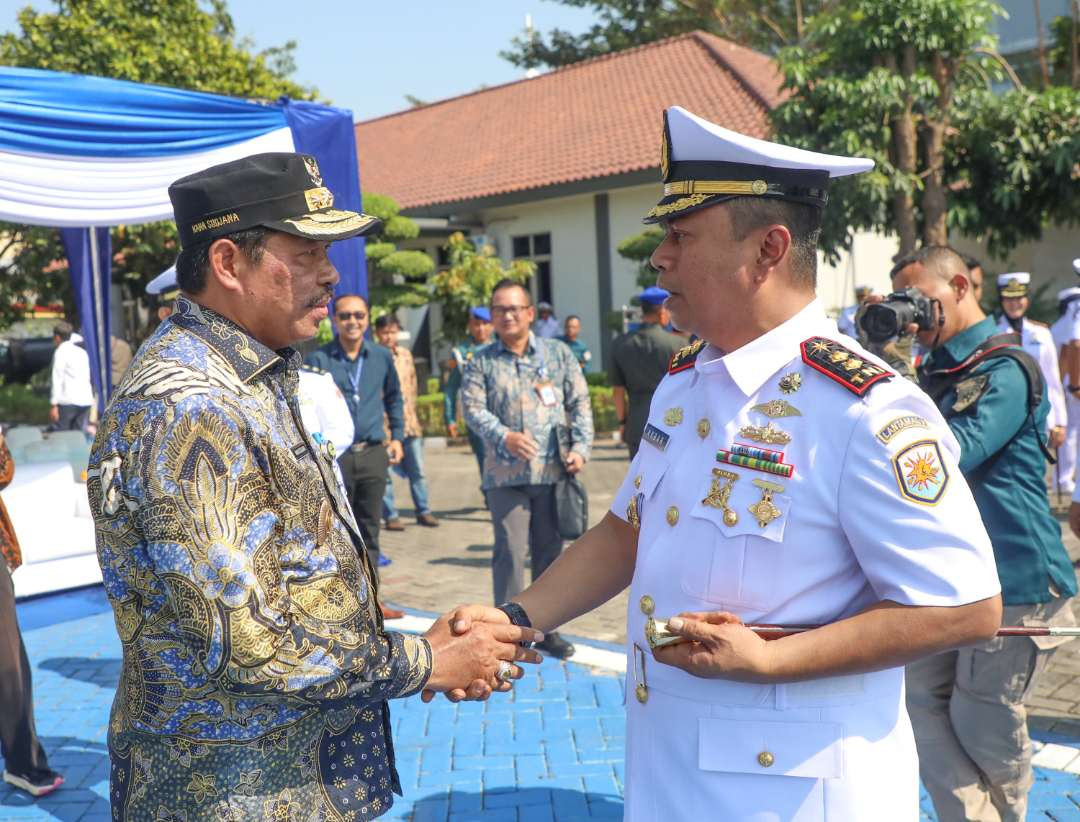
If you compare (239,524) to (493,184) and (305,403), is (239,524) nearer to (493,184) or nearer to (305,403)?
(305,403)

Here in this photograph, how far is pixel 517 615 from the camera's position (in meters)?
2.36

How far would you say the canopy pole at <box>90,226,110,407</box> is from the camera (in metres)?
9.13

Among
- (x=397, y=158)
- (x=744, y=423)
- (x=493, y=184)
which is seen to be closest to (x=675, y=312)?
(x=744, y=423)

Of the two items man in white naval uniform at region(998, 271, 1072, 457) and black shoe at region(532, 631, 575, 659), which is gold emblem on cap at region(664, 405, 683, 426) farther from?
man in white naval uniform at region(998, 271, 1072, 457)

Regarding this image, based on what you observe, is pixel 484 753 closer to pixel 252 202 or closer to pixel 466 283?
pixel 252 202

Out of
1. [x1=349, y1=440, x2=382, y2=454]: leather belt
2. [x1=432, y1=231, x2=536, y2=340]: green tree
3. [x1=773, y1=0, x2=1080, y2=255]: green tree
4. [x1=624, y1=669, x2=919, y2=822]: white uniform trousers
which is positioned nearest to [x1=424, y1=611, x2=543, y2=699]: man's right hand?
[x1=624, y1=669, x2=919, y2=822]: white uniform trousers

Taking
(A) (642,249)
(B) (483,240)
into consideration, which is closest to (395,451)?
(A) (642,249)

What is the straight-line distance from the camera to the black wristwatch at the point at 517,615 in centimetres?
235

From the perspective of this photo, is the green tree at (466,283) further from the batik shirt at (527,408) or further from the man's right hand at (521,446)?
the man's right hand at (521,446)

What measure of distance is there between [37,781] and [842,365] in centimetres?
385

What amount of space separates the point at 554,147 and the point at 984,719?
19.6 meters

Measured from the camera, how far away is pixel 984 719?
313 centimetres

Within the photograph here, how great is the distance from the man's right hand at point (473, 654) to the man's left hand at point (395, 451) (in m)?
5.08

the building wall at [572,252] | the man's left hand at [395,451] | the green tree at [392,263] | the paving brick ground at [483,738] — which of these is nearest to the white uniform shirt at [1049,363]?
the paving brick ground at [483,738]
